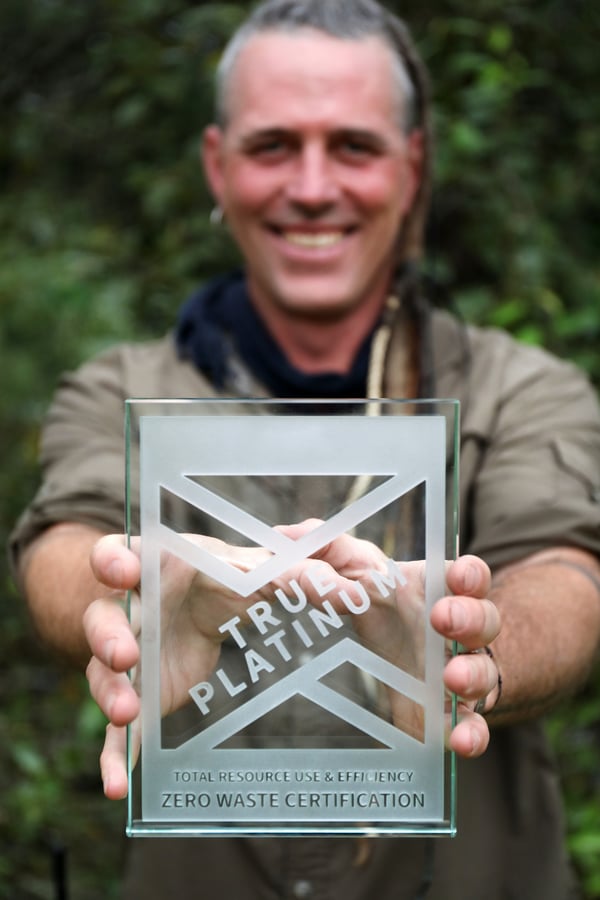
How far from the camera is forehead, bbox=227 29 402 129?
1.48 metres

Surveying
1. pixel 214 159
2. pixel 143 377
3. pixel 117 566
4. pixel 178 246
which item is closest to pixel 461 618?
pixel 117 566

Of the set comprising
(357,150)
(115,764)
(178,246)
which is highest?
(178,246)

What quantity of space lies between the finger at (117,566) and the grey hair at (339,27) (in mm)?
1022

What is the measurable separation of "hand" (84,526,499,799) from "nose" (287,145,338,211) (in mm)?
847

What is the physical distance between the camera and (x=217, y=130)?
171 centimetres

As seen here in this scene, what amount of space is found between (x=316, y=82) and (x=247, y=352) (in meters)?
0.39

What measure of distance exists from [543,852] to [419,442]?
35.5 inches

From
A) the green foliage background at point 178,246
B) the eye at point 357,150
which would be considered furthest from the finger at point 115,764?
the green foliage background at point 178,246

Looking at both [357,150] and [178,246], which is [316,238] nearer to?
[357,150]

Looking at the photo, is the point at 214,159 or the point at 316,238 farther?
the point at 214,159

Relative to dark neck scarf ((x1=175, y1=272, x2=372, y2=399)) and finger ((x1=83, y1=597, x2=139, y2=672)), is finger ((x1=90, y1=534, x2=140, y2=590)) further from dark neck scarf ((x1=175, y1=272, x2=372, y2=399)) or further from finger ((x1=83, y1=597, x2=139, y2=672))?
dark neck scarf ((x1=175, y1=272, x2=372, y2=399))

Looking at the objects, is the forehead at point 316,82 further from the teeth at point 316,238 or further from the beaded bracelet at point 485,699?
the beaded bracelet at point 485,699

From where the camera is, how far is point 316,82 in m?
1.49

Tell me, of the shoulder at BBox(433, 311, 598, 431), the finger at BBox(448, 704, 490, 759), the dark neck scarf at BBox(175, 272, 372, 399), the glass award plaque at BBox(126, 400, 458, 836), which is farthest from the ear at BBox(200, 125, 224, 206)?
the finger at BBox(448, 704, 490, 759)
